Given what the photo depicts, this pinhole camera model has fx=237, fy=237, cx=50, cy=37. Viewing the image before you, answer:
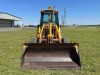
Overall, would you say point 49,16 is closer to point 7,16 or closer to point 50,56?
point 50,56

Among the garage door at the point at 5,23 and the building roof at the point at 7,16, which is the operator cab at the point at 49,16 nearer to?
the building roof at the point at 7,16

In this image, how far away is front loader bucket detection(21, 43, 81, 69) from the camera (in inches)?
316

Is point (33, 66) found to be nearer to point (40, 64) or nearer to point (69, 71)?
point (40, 64)

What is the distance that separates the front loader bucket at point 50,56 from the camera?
8.02m

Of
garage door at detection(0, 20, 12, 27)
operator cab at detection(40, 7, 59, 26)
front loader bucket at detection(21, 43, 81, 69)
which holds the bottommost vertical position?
garage door at detection(0, 20, 12, 27)

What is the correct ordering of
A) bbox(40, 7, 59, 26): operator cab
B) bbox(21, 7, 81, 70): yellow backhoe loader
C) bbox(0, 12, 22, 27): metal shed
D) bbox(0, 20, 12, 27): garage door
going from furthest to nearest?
bbox(0, 12, 22, 27): metal shed → bbox(0, 20, 12, 27): garage door → bbox(40, 7, 59, 26): operator cab → bbox(21, 7, 81, 70): yellow backhoe loader

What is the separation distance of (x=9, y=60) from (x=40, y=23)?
3.48 metres

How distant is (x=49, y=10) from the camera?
11844mm

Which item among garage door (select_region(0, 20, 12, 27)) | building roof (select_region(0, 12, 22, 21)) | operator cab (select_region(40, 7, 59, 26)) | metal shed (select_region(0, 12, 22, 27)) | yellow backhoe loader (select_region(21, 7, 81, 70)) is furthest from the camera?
building roof (select_region(0, 12, 22, 21))

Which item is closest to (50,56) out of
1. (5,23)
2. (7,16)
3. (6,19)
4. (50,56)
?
(50,56)

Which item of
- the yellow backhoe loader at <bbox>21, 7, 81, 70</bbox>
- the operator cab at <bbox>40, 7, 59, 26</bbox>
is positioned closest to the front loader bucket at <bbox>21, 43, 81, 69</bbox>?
the yellow backhoe loader at <bbox>21, 7, 81, 70</bbox>

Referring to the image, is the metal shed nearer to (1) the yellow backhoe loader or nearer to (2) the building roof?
(2) the building roof

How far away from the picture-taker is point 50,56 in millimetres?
8359

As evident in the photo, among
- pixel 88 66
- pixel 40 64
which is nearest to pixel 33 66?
pixel 40 64
